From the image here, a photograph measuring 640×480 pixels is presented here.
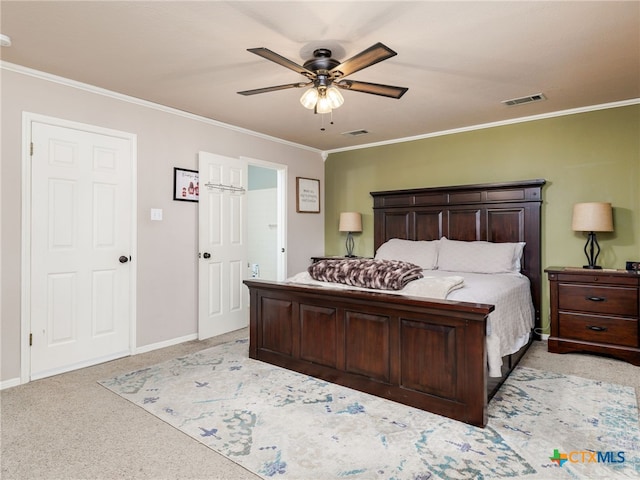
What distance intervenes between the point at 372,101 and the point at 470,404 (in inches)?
107

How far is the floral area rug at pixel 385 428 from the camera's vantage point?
6.11ft

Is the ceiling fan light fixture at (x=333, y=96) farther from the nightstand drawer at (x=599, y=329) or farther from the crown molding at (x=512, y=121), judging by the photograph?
the nightstand drawer at (x=599, y=329)

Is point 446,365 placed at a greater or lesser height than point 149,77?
lesser

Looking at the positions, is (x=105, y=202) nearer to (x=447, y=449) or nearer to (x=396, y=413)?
(x=396, y=413)

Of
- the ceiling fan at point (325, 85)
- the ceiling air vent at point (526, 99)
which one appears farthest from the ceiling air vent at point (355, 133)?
the ceiling fan at point (325, 85)

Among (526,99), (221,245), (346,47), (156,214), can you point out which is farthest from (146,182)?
(526,99)

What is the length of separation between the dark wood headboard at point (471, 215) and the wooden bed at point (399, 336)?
12mm

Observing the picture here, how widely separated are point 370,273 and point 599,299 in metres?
2.20

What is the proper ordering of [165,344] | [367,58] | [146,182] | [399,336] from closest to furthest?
[367,58], [399,336], [146,182], [165,344]

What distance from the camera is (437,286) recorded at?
105 inches

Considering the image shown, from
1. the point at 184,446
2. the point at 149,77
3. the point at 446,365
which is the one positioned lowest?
the point at 184,446

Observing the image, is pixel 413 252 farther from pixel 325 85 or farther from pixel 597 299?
pixel 325 85

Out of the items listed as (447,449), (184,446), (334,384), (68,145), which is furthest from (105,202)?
(447,449)

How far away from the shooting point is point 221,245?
4.37m
